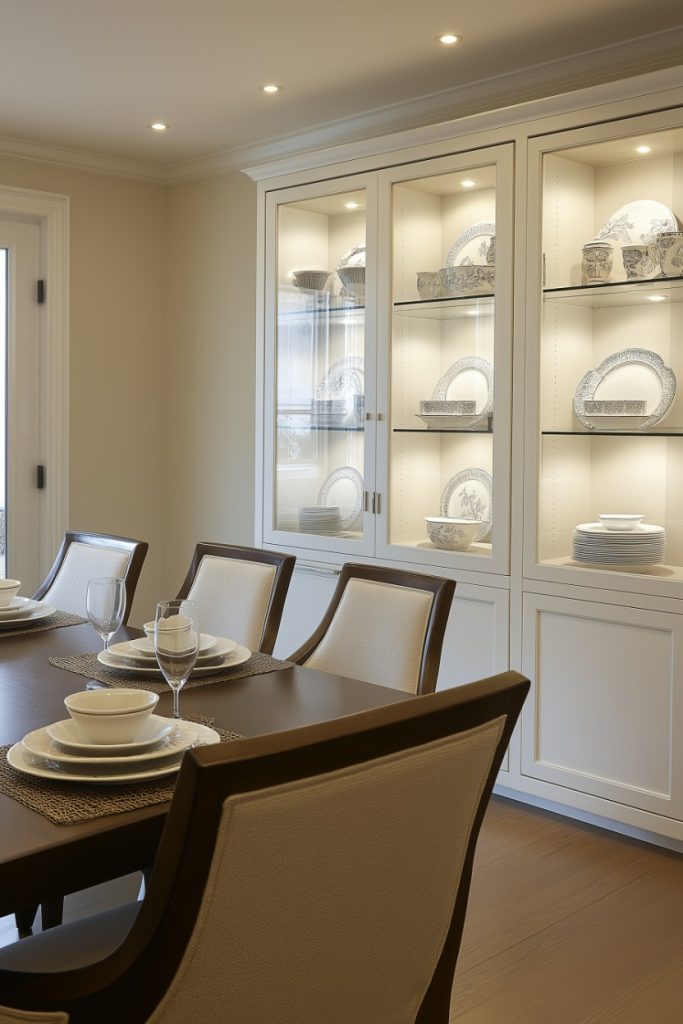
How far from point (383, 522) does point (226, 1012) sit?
2.62 meters

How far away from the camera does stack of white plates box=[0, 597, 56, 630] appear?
2.45m

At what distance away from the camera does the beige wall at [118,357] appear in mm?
4797

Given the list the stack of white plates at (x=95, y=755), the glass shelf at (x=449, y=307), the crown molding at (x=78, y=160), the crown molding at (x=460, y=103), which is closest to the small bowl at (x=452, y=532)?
the glass shelf at (x=449, y=307)

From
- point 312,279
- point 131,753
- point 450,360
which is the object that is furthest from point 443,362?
point 131,753

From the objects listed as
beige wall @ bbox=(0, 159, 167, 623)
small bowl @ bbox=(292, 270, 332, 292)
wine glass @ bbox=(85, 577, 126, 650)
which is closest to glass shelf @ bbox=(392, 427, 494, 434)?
small bowl @ bbox=(292, 270, 332, 292)

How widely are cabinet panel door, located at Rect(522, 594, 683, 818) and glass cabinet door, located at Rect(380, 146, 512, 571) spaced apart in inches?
12.5

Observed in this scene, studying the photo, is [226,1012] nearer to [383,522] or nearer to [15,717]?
[15,717]

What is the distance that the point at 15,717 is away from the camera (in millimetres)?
1733

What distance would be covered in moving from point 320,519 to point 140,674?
1877mm

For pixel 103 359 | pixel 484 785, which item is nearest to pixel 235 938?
pixel 484 785

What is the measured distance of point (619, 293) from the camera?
10.2ft

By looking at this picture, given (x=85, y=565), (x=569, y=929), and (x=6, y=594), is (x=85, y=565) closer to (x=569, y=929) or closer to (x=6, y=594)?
(x=6, y=594)

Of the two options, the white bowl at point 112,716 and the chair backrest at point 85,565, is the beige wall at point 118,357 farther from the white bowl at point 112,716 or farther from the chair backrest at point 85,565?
the white bowl at point 112,716

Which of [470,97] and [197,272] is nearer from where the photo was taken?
[470,97]
